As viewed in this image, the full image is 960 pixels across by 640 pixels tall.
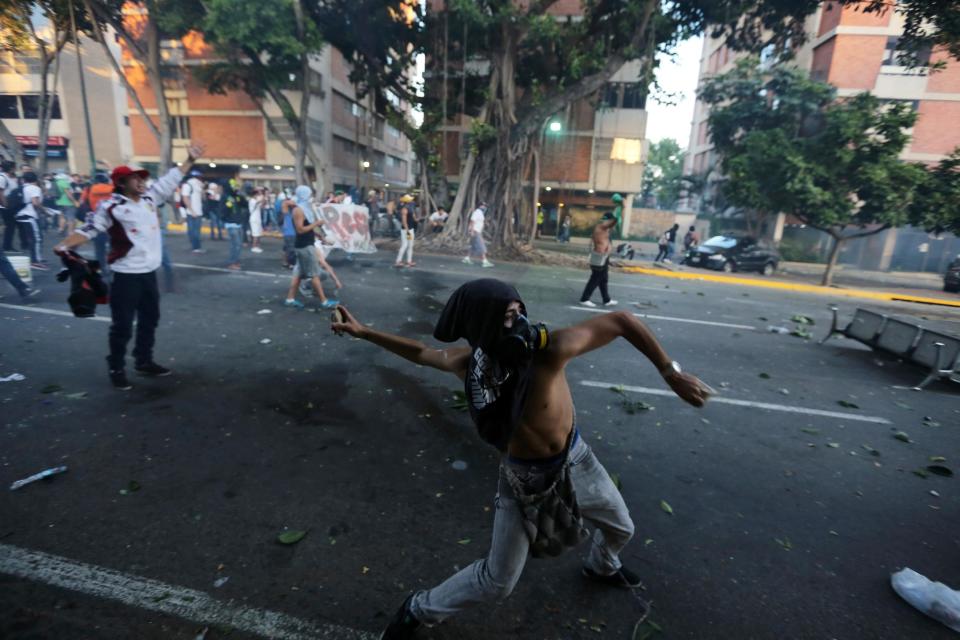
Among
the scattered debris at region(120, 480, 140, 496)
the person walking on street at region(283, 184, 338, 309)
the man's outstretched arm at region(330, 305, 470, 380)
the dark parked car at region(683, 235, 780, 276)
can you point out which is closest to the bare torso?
the person walking on street at region(283, 184, 338, 309)

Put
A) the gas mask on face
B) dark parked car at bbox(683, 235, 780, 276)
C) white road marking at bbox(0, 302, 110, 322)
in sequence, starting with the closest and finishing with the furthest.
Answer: the gas mask on face → white road marking at bbox(0, 302, 110, 322) → dark parked car at bbox(683, 235, 780, 276)

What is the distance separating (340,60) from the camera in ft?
110

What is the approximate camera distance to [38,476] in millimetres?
3121

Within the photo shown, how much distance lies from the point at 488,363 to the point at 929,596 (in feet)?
8.90

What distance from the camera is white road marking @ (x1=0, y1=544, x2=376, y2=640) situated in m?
2.19

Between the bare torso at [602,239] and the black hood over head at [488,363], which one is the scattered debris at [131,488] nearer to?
the black hood over head at [488,363]

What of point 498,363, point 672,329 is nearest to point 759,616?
point 498,363

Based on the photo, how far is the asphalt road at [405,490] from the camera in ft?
7.77

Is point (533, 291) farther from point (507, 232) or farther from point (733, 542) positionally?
point (733, 542)

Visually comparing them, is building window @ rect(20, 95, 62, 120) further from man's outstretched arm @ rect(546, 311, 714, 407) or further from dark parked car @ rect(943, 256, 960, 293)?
dark parked car @ rect(943, 256, 960, 293)

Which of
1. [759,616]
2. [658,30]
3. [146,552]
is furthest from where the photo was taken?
[658,30]

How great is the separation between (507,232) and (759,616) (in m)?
16.2

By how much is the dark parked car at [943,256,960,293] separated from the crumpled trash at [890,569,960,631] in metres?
23.3

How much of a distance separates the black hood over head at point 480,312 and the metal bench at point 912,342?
6.94 m
